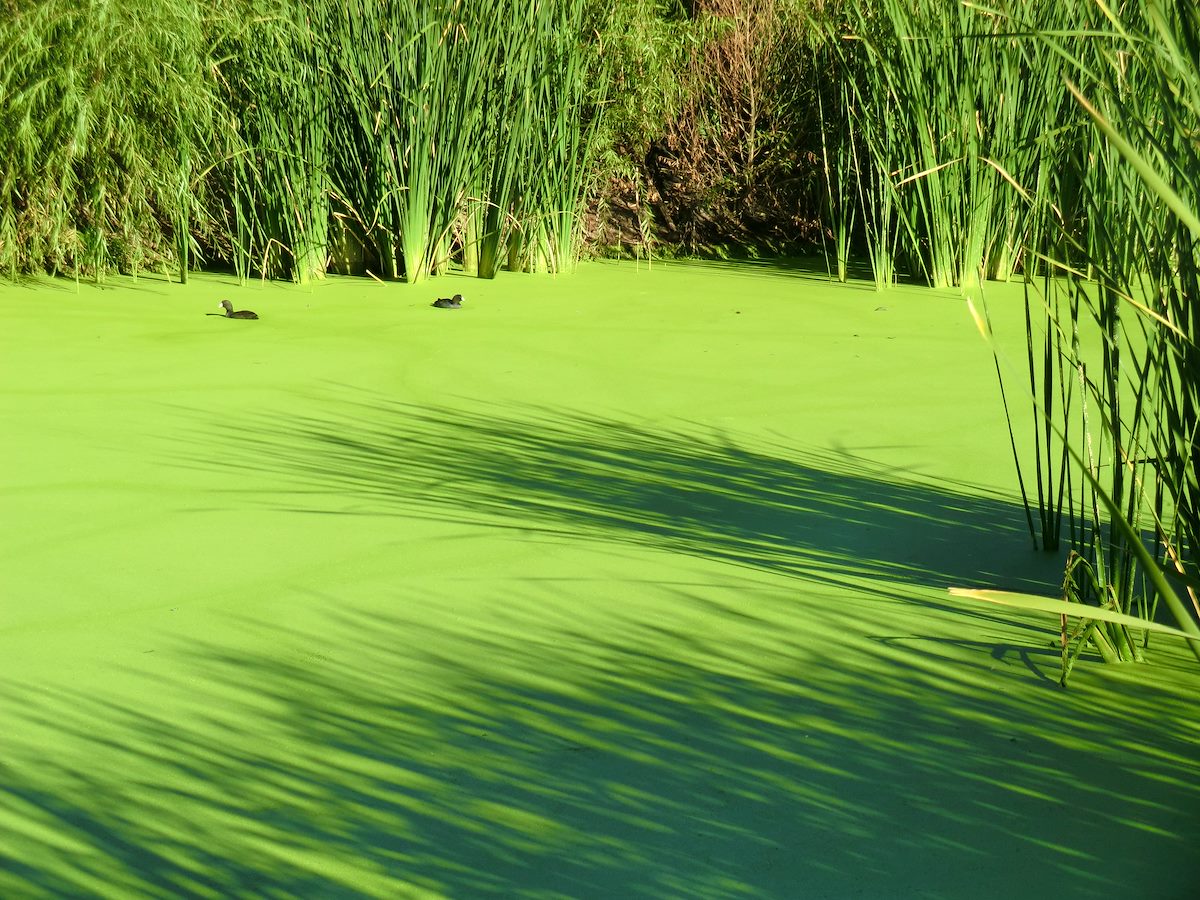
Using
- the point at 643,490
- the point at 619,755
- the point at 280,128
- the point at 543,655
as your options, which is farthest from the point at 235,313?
the point at 619,755

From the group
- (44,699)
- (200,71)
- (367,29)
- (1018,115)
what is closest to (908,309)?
(1018,115)

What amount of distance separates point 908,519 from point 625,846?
0.87 metres

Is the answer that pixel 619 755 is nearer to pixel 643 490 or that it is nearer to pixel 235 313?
pixel 643 490

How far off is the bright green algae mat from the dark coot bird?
52cm

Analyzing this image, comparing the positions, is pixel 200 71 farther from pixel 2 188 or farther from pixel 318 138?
pixel 2 188

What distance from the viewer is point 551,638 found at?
1.39 metres

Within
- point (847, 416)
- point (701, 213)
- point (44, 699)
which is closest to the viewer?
point (44, 699)

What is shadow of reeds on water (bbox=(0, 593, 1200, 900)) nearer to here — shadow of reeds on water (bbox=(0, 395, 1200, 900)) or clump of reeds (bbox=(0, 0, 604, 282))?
shadow of reeds on water (bbox=(0, 395, 1200, 900))

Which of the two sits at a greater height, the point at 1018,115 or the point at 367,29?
the point at 367,29

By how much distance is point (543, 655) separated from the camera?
134 centimetres

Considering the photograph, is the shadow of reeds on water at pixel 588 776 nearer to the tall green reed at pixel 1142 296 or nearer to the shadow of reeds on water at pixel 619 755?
the shadow of reeds on water at pixel 619 755

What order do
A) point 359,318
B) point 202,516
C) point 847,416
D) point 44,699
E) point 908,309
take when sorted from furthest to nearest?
point 908,309 → point 359,318 → point 847,416 → point 202,516 → point 44,699

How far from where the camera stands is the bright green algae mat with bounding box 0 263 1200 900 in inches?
39.6

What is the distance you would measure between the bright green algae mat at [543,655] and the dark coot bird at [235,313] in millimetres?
525
